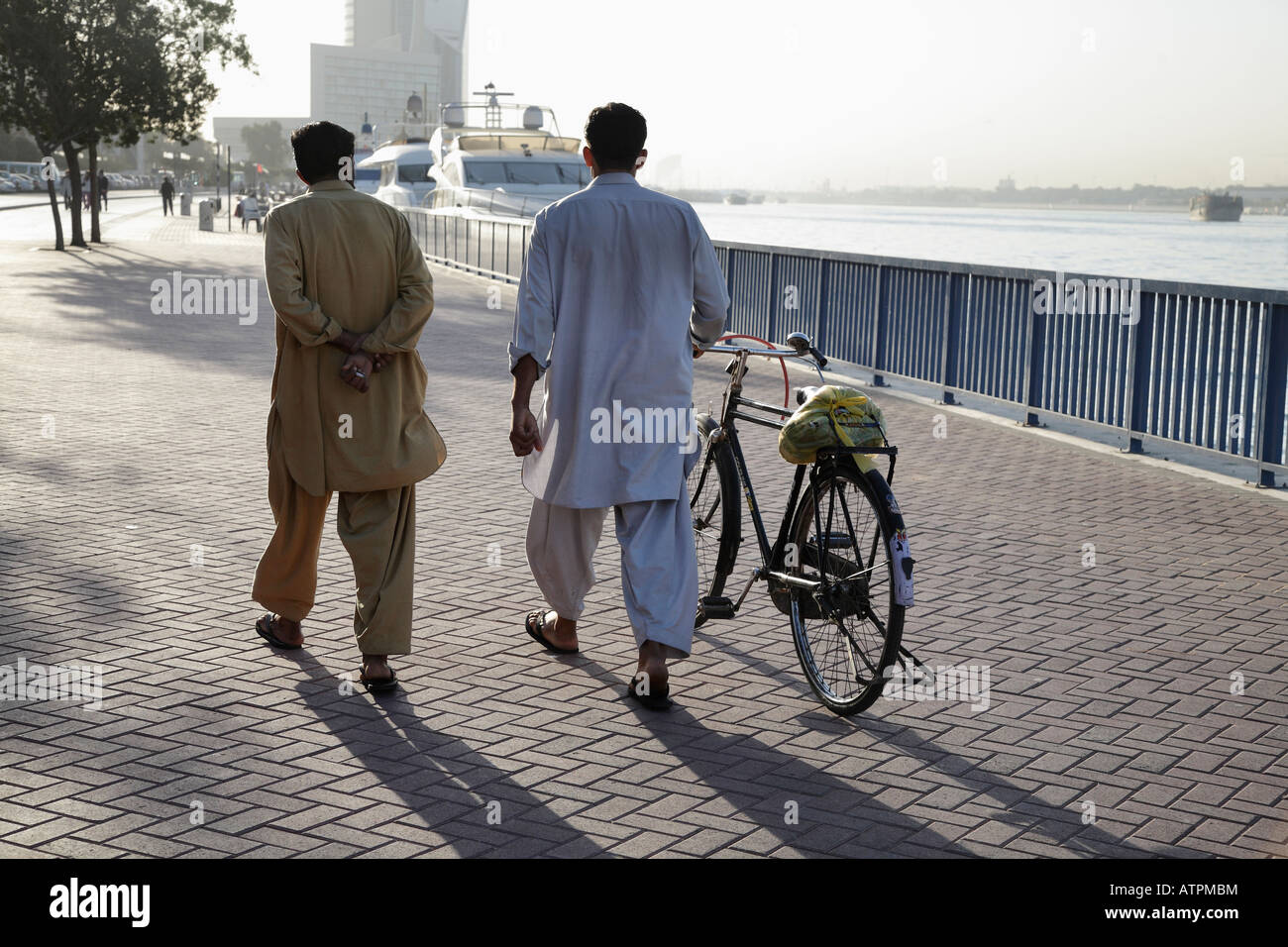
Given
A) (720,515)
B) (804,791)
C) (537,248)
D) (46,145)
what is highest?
(46,145)

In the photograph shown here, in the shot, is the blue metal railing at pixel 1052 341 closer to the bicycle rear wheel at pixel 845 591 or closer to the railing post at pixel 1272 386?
the railing post at pixel 1272 386

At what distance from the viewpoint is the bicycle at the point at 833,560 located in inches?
171

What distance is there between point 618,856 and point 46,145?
28.4 meters

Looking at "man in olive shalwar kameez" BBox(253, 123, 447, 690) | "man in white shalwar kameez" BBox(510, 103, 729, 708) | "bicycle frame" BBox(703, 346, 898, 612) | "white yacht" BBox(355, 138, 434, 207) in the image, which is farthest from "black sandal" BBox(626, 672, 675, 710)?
"white yacht" BBox(355, 138, 434, 207)

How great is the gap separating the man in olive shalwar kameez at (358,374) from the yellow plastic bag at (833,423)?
1184 millimetres

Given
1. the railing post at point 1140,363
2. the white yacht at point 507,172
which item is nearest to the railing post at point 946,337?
the railing post at point 1140,363

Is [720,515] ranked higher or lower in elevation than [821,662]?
higher

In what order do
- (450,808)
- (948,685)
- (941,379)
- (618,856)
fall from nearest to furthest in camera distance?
1. (618,856)
2. (450,808)
3. (948,685)
4. (941,379)

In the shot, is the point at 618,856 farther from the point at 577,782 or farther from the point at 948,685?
the point at 948,685

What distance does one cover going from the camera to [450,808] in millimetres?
3771

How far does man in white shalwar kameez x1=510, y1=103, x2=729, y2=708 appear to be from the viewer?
4.54 meters

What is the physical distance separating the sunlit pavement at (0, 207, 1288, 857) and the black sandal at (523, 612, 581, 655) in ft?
0.20

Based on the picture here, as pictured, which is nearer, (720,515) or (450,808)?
(450,808)
